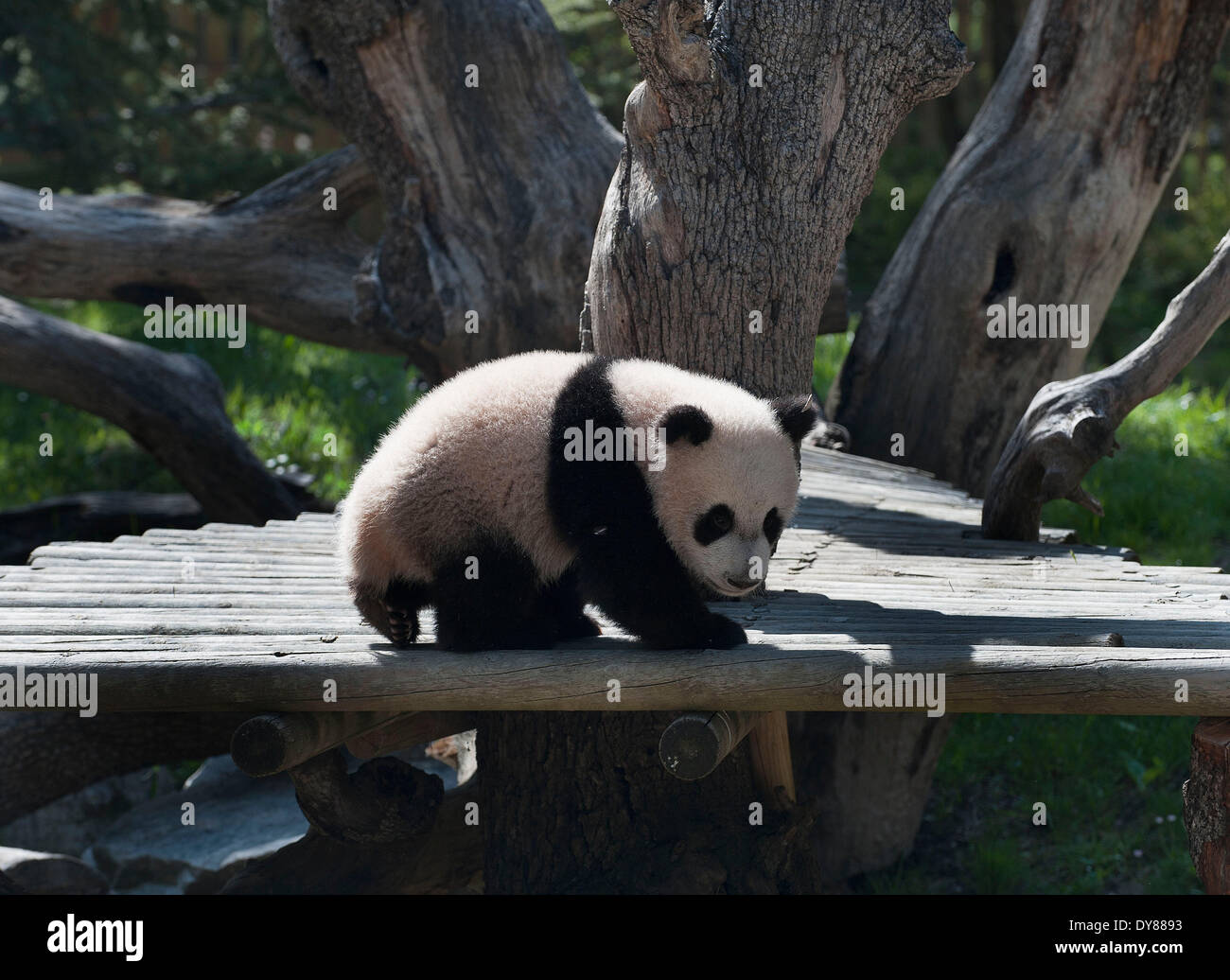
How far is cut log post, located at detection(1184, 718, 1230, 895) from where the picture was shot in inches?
114

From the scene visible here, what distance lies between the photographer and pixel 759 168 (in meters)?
3.74

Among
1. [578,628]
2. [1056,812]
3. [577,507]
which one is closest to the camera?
[577,507]

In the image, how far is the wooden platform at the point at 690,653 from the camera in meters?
2.80

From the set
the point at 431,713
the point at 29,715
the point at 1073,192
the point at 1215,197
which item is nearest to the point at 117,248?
the point at 29,715

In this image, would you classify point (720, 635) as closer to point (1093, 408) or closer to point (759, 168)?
point (759, 168)

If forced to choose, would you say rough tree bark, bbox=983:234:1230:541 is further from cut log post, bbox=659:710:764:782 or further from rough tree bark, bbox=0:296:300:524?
rough tree bark, bbox=0:296:300:524

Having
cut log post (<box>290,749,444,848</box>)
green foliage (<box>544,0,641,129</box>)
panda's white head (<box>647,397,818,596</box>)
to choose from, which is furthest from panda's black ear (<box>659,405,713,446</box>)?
green foliage (<box>544,0,641,129</box>)

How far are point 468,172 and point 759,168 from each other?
7.66 ft

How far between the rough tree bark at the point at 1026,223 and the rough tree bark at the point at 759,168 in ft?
6.51

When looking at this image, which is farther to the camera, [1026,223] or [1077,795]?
[1026,223]

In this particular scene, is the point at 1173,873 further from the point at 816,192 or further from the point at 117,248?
the point at 117,248

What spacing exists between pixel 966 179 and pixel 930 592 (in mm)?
2912

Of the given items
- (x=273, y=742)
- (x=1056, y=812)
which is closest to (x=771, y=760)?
(x=273, y=742)
